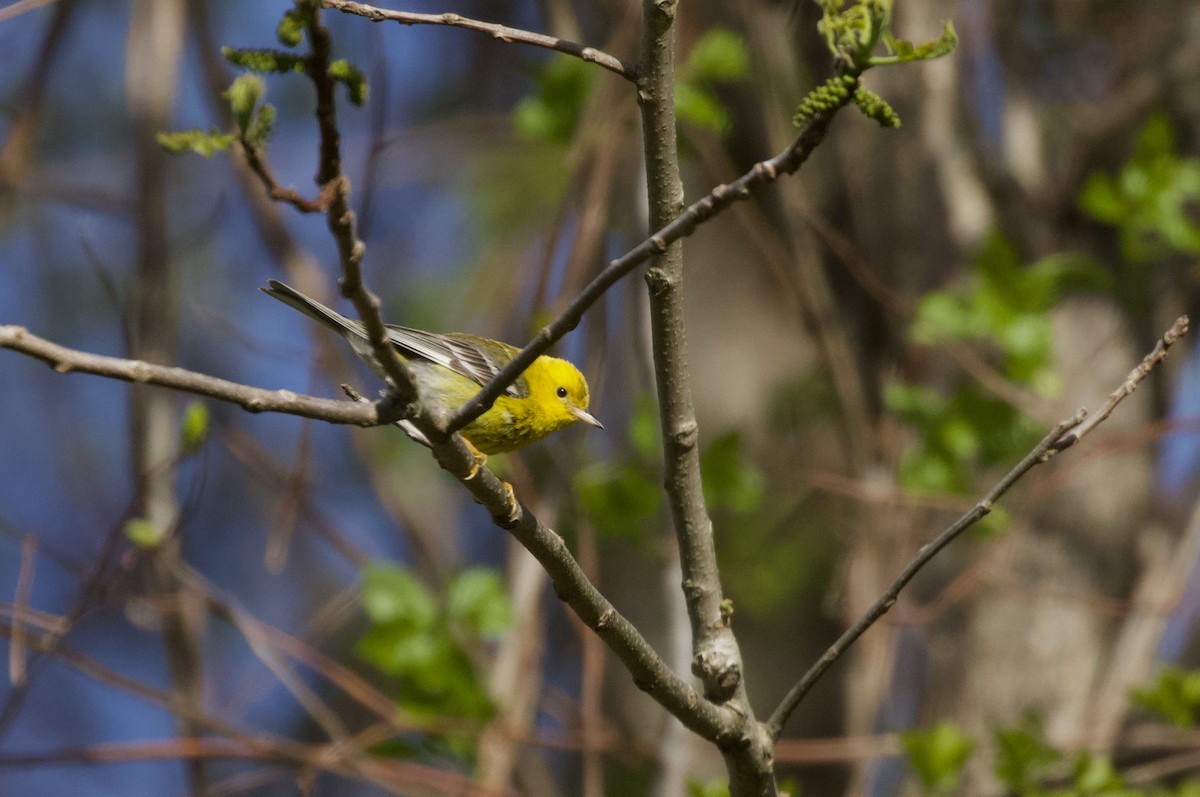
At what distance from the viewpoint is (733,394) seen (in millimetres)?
6406

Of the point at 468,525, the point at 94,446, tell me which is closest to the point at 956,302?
the point at 468,525

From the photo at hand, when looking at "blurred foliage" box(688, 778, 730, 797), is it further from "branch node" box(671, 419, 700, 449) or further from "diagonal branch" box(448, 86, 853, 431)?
"diagonal branch" box(448, 86, 853, 431)

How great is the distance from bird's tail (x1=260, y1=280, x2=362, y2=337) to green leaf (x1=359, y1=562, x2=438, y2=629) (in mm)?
1344

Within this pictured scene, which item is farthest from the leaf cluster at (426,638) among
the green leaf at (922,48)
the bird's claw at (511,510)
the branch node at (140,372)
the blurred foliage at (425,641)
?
the green leaf at (922,48)

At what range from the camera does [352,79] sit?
47.9 inches

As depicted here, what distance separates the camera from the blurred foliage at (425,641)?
4059mm

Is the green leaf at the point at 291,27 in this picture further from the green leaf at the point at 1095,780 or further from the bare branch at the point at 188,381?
the green leaf at the point at 1095,780

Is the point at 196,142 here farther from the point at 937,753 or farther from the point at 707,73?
the point at 707,73

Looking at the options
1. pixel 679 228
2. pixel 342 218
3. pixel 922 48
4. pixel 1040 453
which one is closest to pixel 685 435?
pixel 1040 453

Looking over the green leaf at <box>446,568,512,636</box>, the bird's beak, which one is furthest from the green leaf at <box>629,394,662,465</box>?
the green leaf at <box>446,568,512,636</box>

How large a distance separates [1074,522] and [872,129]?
2.24 meters

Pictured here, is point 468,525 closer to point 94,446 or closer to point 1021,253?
point 94,446

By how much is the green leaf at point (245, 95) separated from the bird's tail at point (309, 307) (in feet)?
3.64

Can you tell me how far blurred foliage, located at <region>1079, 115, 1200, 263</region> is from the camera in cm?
421
